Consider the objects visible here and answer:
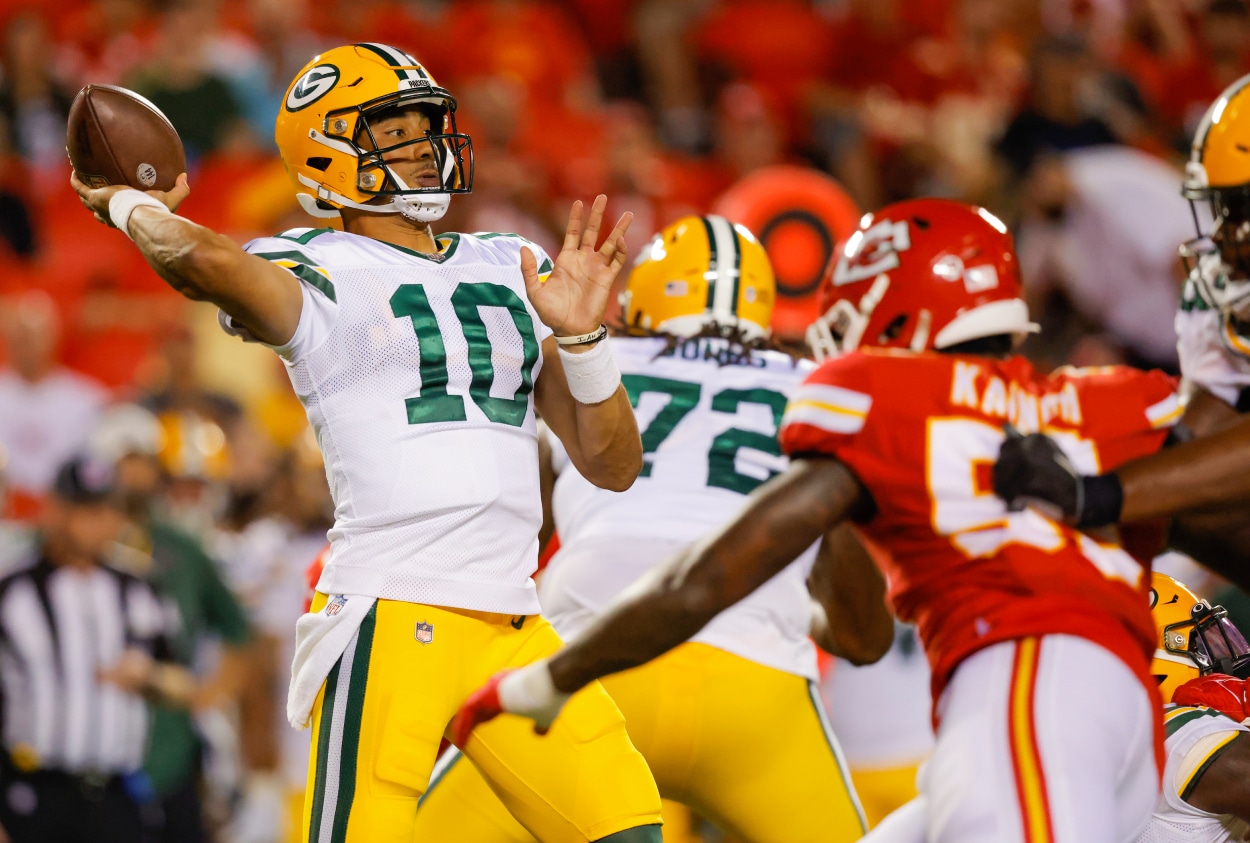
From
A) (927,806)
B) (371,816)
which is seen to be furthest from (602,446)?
(927,806)

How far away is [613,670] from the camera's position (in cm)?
277

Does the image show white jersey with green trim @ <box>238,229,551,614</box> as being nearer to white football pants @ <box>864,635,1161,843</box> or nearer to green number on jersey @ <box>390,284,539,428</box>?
green number on jersey @ <box>390,284,539,428</box>

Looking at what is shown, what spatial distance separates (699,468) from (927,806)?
1.56m

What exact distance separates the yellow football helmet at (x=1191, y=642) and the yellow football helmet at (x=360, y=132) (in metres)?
1.84

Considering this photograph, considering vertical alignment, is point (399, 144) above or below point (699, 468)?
above

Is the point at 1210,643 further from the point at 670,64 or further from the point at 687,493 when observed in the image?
the point at 670,64

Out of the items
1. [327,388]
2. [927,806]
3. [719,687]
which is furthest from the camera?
[719,687]

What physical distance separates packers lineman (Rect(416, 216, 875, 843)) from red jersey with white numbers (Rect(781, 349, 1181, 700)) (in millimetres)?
935

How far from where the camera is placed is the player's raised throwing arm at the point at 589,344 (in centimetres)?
327

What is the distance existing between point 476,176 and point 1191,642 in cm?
633

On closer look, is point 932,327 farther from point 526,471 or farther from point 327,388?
point 327,388

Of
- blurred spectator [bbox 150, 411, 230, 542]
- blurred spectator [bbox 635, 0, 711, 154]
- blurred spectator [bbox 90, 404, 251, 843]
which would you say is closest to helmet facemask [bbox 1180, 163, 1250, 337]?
blurred spectator [bbox 90, 404, 251, 843]

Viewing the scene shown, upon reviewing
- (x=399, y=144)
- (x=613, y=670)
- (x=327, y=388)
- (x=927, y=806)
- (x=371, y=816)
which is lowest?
(x=371, y=816)

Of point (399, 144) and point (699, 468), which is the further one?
point (699, 468)
